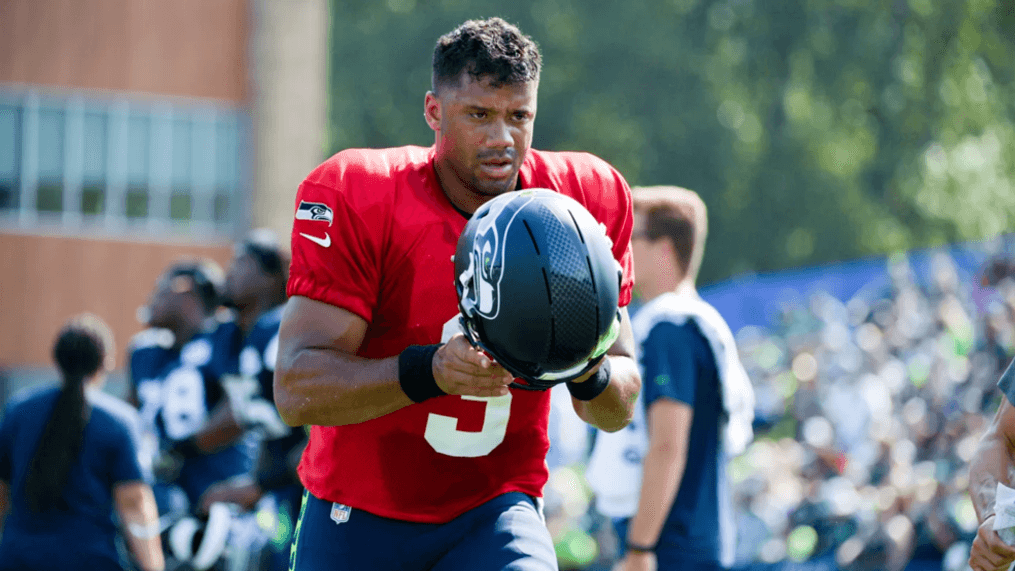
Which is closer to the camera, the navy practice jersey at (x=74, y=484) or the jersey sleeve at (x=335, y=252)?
the jersey sleeve at (x=335, y=252)

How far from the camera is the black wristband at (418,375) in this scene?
2639mm

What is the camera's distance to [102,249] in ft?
72.3

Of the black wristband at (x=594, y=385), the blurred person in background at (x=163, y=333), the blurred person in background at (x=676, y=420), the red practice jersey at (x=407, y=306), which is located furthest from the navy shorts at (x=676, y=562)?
the blurred person in background at (x=163, y=333)

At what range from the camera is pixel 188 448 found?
640cm

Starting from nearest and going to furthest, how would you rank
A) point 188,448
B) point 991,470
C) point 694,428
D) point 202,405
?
1. point 991,470
2. point 694,428
3. point 188,448
4. point 202,405

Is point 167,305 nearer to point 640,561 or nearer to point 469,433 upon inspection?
point 640,561

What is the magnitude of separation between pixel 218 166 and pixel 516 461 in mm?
20459

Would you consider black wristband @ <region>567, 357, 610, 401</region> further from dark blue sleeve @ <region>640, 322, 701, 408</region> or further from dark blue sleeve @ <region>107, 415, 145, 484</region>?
dark blue sleeve @ <region>107, 415, 145, 484</region>

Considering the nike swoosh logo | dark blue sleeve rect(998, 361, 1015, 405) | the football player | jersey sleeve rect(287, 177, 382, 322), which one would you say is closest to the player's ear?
the football player

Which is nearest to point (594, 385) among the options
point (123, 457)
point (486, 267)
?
point (486, 267)

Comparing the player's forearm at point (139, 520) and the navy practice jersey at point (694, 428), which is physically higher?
the navy practice jersey at point (694, 428)

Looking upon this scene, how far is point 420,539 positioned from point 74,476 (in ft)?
10.1

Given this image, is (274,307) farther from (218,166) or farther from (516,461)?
(218,166)

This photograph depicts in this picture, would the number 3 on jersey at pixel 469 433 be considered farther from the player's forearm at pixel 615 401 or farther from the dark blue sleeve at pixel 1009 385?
the dark blue sleeve at pixel 1009 385
